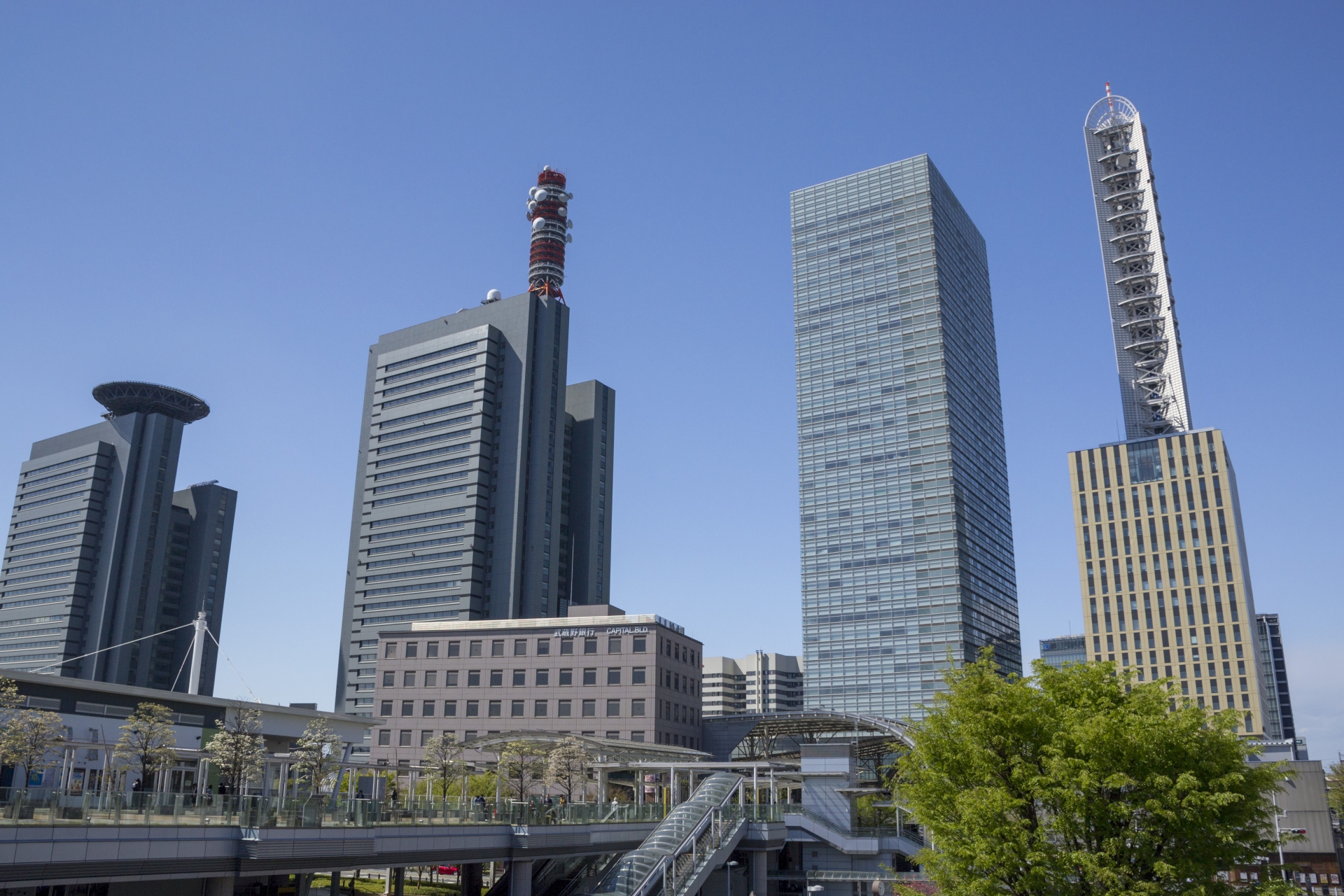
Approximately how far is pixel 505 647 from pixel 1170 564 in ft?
330

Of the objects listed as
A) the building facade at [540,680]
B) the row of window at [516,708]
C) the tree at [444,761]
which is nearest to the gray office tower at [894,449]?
the building facade at [540,680]

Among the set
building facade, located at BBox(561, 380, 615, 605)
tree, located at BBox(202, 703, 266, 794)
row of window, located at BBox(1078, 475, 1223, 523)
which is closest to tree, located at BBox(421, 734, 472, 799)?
tree, located at BBox(202, 703, 266, 794)

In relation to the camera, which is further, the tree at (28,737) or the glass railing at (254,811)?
the tree at (28,737)

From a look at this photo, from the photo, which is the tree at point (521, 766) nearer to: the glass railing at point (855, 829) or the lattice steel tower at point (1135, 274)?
the glass railing at point (855, 829)

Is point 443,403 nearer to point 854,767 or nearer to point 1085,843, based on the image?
point 854,767

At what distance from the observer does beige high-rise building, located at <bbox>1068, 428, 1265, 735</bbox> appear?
145 meters

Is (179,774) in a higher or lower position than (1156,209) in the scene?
lower

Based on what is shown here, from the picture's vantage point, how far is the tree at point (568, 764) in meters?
60.7

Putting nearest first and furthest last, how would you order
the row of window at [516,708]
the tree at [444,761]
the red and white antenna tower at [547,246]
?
the tree at [444,761] < the row of window at [516,708] < the red and white antenna tower at [547,246]

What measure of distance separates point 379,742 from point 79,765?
53.3m

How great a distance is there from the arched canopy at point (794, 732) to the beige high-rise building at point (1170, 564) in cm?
7299

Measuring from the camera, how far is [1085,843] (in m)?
24.0

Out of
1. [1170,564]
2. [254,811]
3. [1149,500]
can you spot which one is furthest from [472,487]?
[254,811]

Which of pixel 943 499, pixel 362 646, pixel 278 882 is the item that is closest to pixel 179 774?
pixel 278 882
